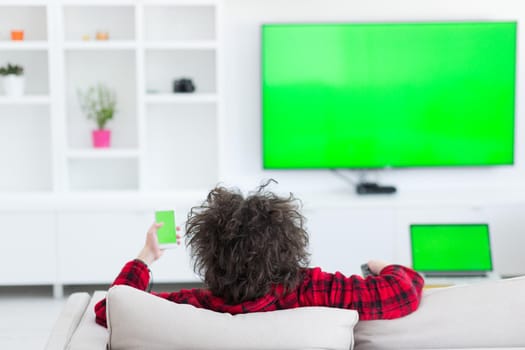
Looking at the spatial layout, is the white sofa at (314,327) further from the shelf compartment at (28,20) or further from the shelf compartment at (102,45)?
the shelf compartment at (28,20)

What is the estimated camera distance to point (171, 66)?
Result: 4801mm

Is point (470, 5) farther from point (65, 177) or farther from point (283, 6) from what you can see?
point (65, 177)

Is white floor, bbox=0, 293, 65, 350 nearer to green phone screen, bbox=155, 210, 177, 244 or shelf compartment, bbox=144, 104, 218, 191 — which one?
shelf compartment, bbox=144, 104, 218, 191

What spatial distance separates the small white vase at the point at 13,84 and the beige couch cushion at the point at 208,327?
11.3 ft

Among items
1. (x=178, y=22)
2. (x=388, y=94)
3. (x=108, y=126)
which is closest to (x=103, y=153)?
(x=108, y=126)

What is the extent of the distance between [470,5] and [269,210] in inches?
145

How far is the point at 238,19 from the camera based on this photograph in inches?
188

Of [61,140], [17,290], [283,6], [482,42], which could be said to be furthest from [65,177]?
[482,42]

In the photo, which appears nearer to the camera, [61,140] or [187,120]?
[61,140]

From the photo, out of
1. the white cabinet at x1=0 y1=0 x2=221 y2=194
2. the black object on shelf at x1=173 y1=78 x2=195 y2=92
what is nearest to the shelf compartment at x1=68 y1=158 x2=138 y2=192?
the white cabinet at x1=0 y1=0 x2=221 y2=194

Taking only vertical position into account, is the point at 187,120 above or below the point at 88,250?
above

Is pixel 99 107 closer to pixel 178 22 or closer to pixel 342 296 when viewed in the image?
pixel 178 22

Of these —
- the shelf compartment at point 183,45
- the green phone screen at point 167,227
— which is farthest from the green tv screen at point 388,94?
the green phone screen at point 167,227

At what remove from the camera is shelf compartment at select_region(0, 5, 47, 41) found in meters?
4.75
